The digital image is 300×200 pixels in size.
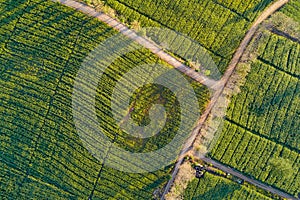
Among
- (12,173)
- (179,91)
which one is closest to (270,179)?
(179,91)

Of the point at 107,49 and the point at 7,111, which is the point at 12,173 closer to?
the point at 7,111

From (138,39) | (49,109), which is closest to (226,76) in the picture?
(138,39)

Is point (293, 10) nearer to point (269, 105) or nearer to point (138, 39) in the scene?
point (269, 105)

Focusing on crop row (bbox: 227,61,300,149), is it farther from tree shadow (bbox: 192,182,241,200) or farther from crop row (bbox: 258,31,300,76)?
tree shadow (bbox: 192,182,241,200)

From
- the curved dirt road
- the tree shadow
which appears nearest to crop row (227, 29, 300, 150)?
the curved dirt road

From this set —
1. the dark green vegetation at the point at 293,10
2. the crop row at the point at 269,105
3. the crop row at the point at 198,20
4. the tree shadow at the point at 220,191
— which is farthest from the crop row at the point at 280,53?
the tree shadow at the point at 220,191

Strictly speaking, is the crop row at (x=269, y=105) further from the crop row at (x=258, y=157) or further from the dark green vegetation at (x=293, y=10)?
the dark green vegetation at (x=293, y=10)
